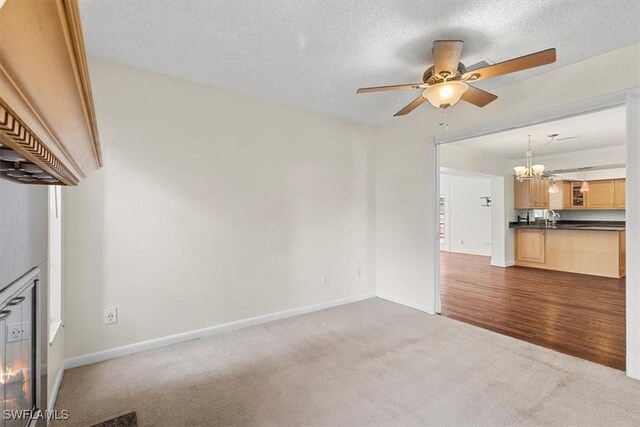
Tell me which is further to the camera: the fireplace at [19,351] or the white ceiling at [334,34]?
the white ceiling at [334,34]

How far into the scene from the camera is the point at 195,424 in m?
1.77

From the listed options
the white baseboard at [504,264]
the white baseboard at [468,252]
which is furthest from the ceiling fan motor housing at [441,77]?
the white baseboard at [468,252]

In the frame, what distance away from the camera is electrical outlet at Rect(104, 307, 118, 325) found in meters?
2.51

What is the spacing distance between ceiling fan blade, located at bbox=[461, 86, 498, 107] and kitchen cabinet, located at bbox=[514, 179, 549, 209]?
5.39m

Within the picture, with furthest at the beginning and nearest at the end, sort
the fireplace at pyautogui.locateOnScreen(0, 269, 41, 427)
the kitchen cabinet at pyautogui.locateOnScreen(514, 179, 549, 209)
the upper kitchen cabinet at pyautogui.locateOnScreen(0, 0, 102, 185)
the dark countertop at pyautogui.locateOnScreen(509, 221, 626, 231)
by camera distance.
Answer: the kitchen cabinet at pyautogui.locateOnScreen(514, 179, 549, 209) → the dark countertop at pyautogui.locateOnScreen(509, 221, 626, 231) → the fireplace at pyautogui.locateOnScreen(0, 269, 41, 427) → the upper kitchen cabinet at pyautogui.locateOnScreen(0, 0, 102, 185)

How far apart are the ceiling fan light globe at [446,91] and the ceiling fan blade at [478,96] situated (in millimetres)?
126

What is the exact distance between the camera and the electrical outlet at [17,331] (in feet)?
3.67

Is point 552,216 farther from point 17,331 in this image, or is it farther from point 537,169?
point 17,331

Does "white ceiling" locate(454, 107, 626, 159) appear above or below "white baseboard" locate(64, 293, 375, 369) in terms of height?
above

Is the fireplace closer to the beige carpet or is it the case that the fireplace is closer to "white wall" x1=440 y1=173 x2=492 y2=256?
the beige carpet

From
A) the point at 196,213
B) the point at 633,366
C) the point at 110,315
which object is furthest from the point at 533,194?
the point at 110,315

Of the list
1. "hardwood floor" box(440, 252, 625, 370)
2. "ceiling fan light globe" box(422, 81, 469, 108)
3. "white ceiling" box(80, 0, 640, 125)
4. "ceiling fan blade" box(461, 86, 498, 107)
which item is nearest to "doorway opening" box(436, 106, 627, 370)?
"hardwood floor" box(440, 252, 625, 370)

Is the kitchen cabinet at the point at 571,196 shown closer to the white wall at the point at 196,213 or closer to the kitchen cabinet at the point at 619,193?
the kitchen cabinet at the point at 619,193

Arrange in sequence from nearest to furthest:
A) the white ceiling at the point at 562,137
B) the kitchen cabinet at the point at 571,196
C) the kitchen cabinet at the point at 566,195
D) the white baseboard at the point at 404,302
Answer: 1. the white baseboard at the point at 404,302
2. the white ceiling at the point at 562,137
3. the kitchen cabinet at the point at 571,196
4. the kitchen cabinet at the point at 566,195
